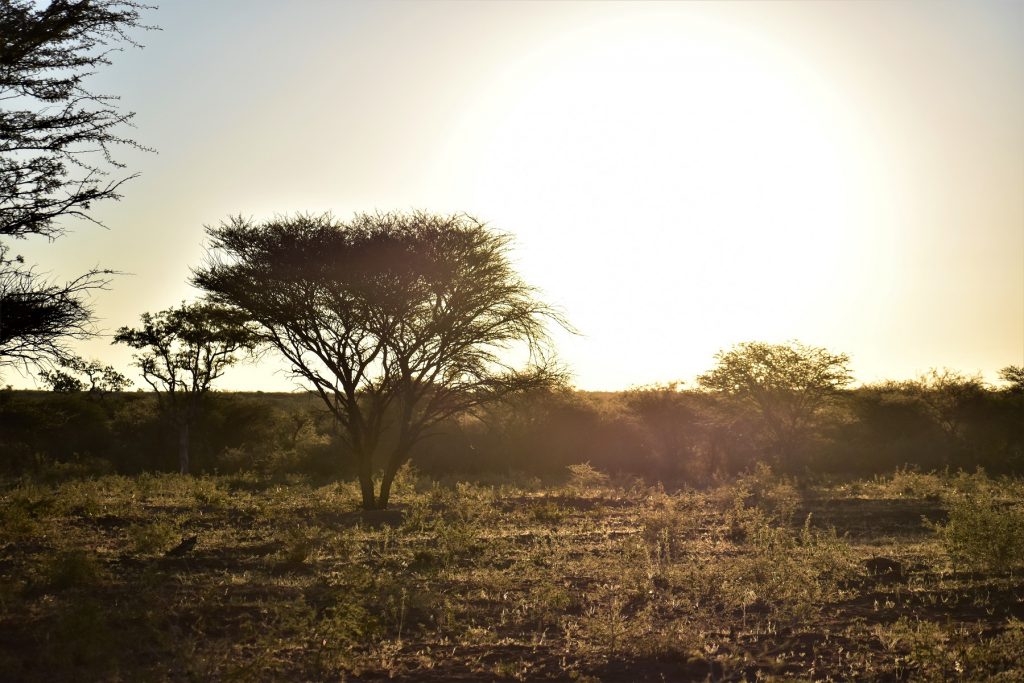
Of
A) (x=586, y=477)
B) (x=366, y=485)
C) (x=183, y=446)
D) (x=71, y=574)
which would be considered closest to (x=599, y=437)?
(x=586, y=477)

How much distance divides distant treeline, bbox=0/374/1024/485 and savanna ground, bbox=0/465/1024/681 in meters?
17.9

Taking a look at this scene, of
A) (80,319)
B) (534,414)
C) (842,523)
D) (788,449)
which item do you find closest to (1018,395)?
(788,449)

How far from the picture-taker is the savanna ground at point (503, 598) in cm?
788

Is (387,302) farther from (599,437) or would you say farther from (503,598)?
(599,437)

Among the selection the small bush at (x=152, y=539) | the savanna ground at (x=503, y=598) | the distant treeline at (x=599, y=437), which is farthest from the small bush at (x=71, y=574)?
the distant treeline at (x=599, y=437)

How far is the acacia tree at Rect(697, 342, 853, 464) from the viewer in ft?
122

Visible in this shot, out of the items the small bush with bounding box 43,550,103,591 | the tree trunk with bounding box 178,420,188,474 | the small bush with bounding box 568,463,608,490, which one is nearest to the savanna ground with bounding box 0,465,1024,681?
the small bush with bounding box 43,550,103,591

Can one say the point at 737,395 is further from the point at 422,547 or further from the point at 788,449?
the point at 422,547

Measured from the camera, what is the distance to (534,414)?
38.3 meters

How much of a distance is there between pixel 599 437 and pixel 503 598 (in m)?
29.3

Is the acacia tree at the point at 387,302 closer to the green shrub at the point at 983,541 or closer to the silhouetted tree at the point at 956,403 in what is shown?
the green shrub at the point at 983,541

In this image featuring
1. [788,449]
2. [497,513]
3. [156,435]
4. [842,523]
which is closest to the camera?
[842,523]

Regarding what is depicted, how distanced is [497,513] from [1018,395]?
3409 cm

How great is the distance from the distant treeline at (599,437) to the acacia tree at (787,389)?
336 millimetres
